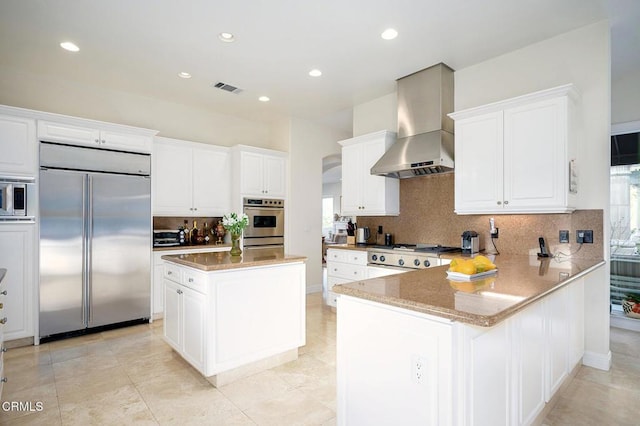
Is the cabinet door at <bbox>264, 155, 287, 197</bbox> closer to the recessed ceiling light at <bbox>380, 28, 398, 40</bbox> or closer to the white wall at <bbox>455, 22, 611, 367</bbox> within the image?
the recessed ceiling light at <bbox>380, 28, 398, 40</bbox>

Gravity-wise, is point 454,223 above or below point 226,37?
below

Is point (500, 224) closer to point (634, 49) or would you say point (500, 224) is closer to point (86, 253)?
point (634, 49)

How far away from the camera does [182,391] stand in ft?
8.13

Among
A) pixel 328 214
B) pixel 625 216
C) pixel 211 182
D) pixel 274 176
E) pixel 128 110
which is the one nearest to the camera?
pixel 625 216

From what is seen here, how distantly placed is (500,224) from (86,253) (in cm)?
453

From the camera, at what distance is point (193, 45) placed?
128 inches

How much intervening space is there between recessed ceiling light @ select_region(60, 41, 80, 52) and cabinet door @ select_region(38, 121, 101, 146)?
80 centimetres

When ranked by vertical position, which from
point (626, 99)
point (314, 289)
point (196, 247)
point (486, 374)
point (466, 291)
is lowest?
point (314, 289)

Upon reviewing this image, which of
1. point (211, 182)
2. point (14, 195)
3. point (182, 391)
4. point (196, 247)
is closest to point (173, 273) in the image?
point (182, 391)

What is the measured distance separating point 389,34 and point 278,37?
41.0 inches

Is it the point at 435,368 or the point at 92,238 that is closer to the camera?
the point at 435,368

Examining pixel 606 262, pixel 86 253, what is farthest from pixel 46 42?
pixel 606 262

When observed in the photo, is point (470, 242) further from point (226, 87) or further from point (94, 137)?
point (94, 137)

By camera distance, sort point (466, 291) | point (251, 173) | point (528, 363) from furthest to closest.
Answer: point (251, 173) → point (528, 363) → point (466, 291)
